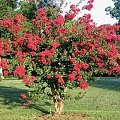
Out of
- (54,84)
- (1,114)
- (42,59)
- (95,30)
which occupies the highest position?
(95,30)

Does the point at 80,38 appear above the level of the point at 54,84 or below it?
above

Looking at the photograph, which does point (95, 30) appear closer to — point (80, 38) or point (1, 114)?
point (80, 38)

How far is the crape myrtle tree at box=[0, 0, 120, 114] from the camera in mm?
10297

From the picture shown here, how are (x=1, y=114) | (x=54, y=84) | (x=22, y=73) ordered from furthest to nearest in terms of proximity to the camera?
(x=1, y=114), (x=54, y=84), (x=22, y=73)

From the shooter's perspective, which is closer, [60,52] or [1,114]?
[60,52]

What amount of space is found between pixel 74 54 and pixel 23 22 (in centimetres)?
181

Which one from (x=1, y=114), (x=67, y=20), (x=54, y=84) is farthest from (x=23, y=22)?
(x=1, y=114)

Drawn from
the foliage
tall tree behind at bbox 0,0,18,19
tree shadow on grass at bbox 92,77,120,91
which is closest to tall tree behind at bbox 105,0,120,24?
tall tree behind at bbox 0,0,18,19

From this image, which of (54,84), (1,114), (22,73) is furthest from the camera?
(1,114)

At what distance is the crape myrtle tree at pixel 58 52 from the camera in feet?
33.8

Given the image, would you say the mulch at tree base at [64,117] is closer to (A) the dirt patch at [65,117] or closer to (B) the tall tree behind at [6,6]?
(A) the dirt patch at [65,117]

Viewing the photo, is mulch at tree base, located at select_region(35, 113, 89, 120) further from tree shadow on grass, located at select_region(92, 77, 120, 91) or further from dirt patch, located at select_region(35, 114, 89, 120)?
tree shadow on grass, located at select_region(92, 77, 120, 91)

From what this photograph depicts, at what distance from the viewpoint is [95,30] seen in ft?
34.5

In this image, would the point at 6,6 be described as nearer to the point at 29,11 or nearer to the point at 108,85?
the point at 108,85
